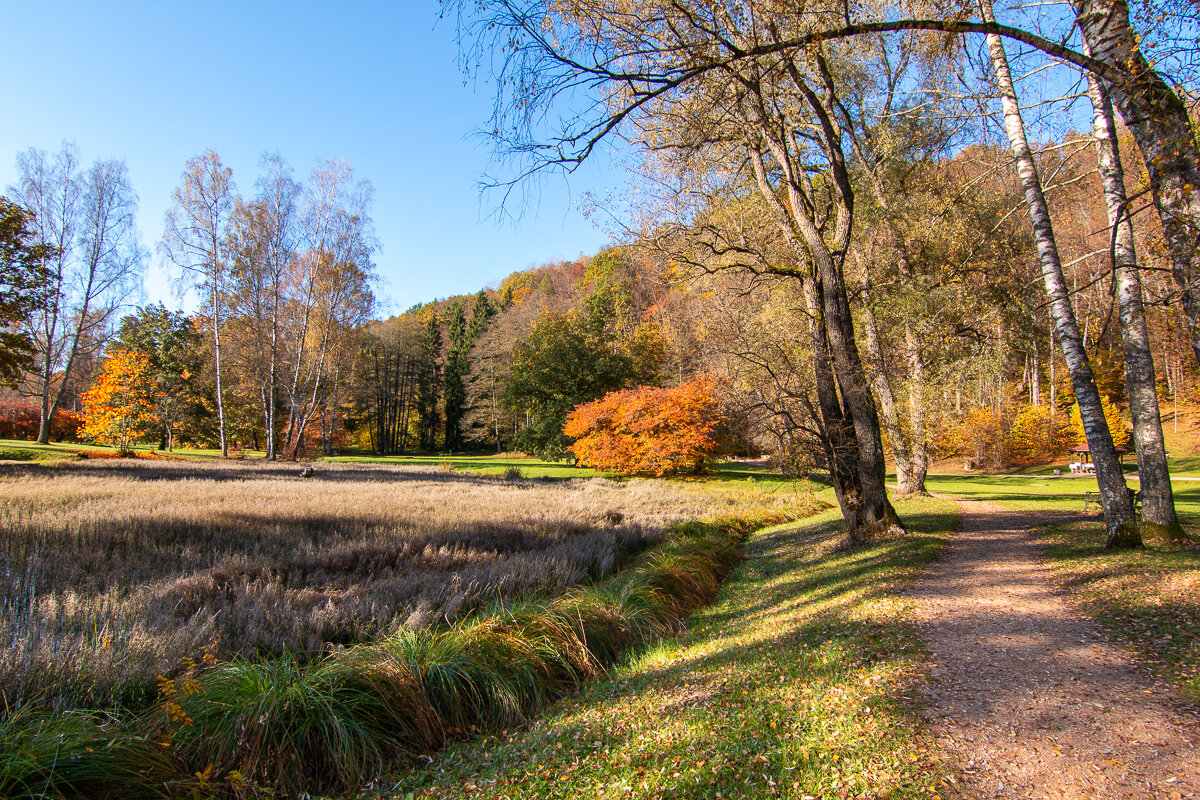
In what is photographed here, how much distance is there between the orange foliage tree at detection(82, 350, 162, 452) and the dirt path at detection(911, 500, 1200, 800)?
4468cm

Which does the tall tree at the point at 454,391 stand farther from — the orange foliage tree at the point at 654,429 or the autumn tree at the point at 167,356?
the orange foliage tree at the point at 654,429

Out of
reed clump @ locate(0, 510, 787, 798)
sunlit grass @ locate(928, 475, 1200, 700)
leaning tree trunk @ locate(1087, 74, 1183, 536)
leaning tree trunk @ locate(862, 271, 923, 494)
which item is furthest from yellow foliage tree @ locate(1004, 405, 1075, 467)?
reed clump @ locate(0, 510, 787, 798)

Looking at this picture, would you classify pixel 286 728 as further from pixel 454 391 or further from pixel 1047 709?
pixel 454 391

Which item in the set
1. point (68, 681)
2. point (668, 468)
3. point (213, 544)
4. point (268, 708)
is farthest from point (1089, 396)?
point (668, 468)

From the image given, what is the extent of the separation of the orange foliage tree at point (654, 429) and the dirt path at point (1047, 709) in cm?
1975

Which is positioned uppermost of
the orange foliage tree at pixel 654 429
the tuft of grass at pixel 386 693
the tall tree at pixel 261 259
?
the tall tree at pixel 261 259

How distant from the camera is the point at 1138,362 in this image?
6406 mm

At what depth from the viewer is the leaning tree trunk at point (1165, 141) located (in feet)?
12.6

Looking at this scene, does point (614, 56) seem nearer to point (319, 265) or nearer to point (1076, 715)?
point (1076, 715)

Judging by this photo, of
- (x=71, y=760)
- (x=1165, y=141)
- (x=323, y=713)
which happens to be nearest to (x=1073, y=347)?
(x=1165, y=141)

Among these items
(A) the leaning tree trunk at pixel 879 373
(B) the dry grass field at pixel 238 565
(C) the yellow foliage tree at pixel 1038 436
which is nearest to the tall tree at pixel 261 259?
(B) the dry grass field at pixel 238 565

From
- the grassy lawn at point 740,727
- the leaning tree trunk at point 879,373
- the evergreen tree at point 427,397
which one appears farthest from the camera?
the evergreen tree at point 427,397

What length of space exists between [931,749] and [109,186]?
3091 centimetres

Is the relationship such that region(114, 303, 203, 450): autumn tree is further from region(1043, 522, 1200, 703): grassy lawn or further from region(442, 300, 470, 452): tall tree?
region(1043, 522, 1200, 703): grassy lawn
